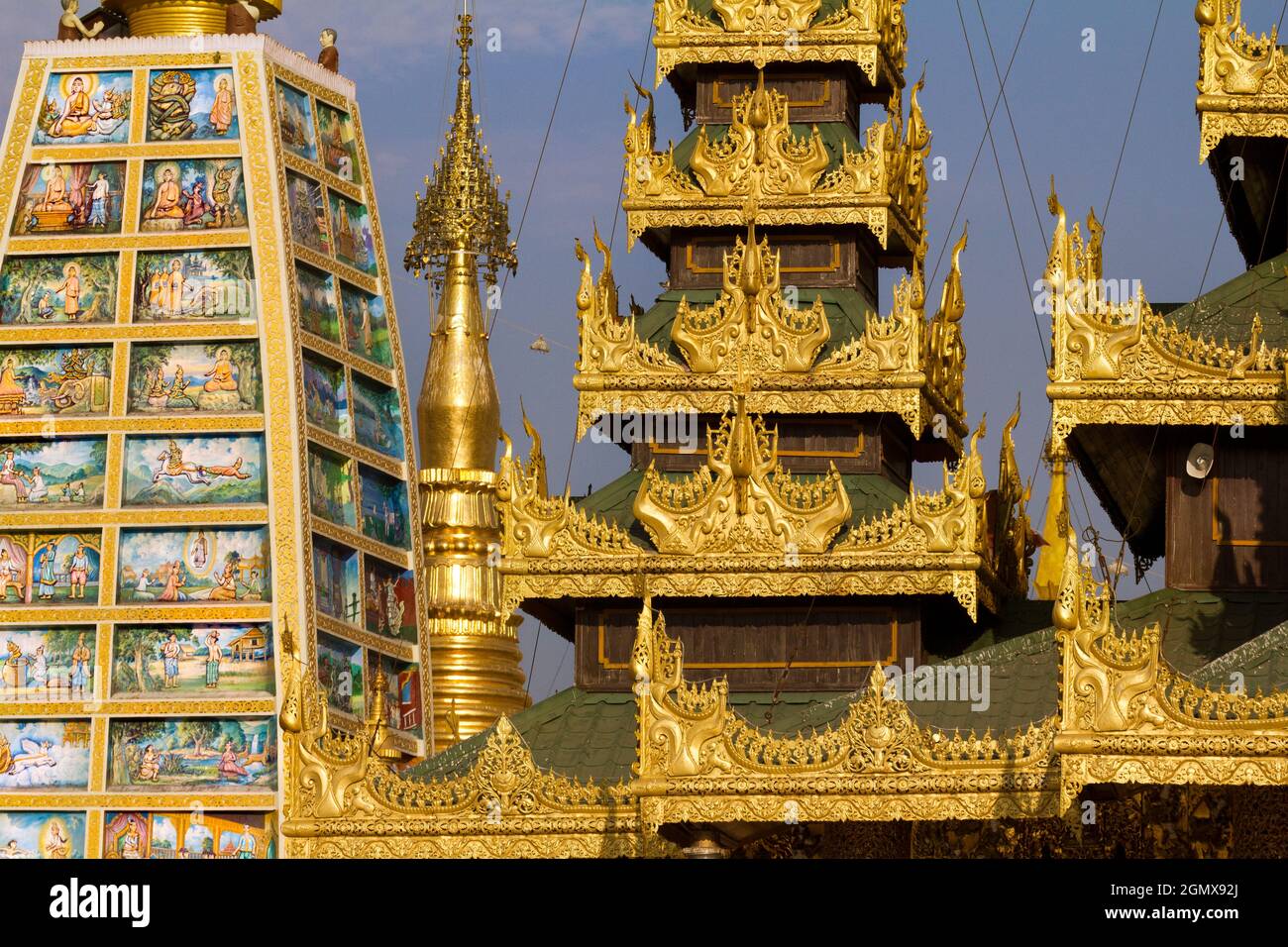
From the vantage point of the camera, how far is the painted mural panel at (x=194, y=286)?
59812mm

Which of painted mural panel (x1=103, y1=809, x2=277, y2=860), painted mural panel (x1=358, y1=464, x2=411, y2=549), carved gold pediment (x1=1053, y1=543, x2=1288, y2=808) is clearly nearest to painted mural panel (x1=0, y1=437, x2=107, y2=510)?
painted mural panel (x1=358, y1=464, x2=411, y2=549)

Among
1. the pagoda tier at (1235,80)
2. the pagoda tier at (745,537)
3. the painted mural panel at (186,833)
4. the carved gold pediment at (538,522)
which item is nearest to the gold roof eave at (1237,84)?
the pagoda tier at (1235,80)

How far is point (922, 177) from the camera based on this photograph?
4419 cm

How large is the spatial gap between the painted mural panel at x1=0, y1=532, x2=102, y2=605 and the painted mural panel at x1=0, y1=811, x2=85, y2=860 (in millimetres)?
3490

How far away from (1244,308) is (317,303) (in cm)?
2745

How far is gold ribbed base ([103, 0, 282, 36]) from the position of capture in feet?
203

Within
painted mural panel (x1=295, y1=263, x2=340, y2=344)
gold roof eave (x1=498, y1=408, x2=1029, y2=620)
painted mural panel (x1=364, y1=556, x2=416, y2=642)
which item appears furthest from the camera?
painted mural panel (x1=364, y1=556, x2=416, y2=642)

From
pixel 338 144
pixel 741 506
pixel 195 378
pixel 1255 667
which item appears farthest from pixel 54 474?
pixel 1255 667

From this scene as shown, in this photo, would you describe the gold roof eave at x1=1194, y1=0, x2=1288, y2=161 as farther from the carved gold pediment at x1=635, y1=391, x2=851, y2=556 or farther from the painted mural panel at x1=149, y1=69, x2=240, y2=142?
the painted mural panel at x1=149, y1=69, x2=240, y2=142

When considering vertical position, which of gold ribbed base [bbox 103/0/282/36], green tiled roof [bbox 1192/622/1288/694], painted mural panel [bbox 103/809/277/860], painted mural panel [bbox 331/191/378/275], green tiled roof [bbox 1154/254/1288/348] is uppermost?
gold ribbed base [bbox 103/0/282/36]

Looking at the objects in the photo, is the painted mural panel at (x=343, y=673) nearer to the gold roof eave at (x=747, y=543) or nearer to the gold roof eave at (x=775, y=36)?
the gold roof eave at (x=775, y=36)

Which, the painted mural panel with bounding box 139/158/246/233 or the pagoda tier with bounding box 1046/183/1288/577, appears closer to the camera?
the pagoda tier with bounding box 1046/183/1288/577

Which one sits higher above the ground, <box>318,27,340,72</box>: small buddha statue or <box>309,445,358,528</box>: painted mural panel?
<box>318,27,340,72</box>: small buddha statue
